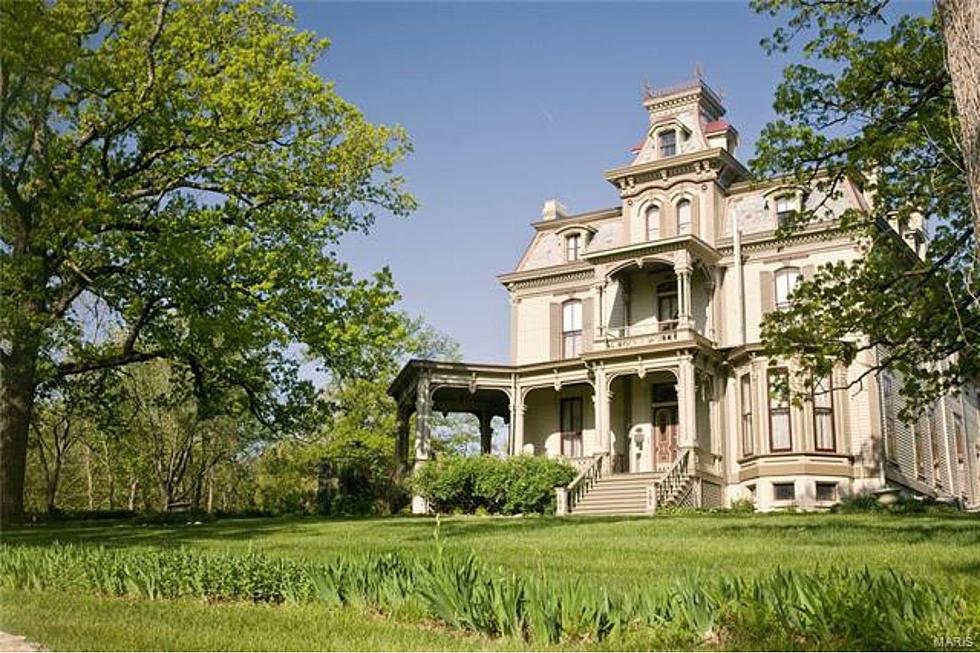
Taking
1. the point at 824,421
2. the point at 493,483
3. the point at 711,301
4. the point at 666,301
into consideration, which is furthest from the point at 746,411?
the point at 493,483

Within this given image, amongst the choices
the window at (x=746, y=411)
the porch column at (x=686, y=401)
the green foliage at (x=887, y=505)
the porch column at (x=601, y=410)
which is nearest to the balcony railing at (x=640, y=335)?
the porch column at (x=686, y=401)

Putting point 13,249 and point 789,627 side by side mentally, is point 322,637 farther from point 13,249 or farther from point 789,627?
point 13,249

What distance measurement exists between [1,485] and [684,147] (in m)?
24.1

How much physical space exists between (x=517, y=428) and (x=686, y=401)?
6.46 meters

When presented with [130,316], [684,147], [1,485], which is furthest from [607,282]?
[1,485]

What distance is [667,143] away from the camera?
35125 mm

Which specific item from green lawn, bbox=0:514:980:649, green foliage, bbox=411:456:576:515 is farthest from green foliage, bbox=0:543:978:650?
green foliage, bbox=411:456:576:515

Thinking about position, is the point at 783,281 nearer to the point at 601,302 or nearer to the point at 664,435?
the point at 601,302

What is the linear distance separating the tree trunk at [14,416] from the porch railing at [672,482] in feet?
52.4

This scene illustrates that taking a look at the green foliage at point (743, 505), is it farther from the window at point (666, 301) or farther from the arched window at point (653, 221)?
the arched window at point (653, 221)

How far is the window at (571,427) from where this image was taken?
35375 mm

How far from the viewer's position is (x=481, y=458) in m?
31.0

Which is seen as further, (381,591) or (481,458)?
(481,458)

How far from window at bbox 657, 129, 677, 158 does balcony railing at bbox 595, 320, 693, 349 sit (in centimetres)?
628
